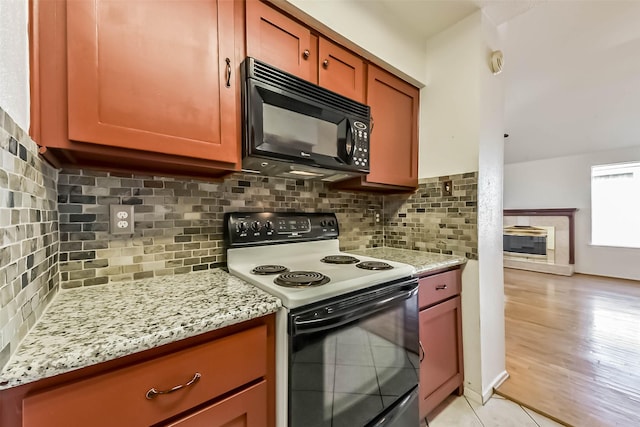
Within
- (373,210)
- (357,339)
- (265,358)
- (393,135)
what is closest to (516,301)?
(373,210)

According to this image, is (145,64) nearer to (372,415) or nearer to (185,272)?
(185,272)

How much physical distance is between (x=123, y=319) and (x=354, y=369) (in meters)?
0.78

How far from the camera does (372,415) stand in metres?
1.01

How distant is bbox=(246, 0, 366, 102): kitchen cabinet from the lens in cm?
107

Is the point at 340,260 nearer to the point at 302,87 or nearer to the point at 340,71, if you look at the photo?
the point at 302,87

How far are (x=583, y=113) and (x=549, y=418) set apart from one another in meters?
4.29

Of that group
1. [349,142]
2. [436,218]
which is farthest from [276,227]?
[436,218]

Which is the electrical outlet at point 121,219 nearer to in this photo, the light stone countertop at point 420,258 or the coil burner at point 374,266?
the coil burner at point 374,266

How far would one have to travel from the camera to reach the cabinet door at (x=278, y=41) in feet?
3.47

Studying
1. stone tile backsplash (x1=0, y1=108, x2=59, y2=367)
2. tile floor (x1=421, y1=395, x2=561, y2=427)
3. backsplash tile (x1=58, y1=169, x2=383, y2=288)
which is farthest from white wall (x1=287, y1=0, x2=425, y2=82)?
tile floor (x1=421, y1=395, x2=561, y2=427)

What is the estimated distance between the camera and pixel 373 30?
1.47 m

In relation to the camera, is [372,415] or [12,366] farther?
[372,415]

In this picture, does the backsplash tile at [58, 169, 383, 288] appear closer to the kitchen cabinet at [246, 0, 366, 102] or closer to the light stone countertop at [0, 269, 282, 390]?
the light stone countertop at [0, 269, 282, 390]

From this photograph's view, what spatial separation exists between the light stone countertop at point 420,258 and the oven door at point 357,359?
0.20 meters
